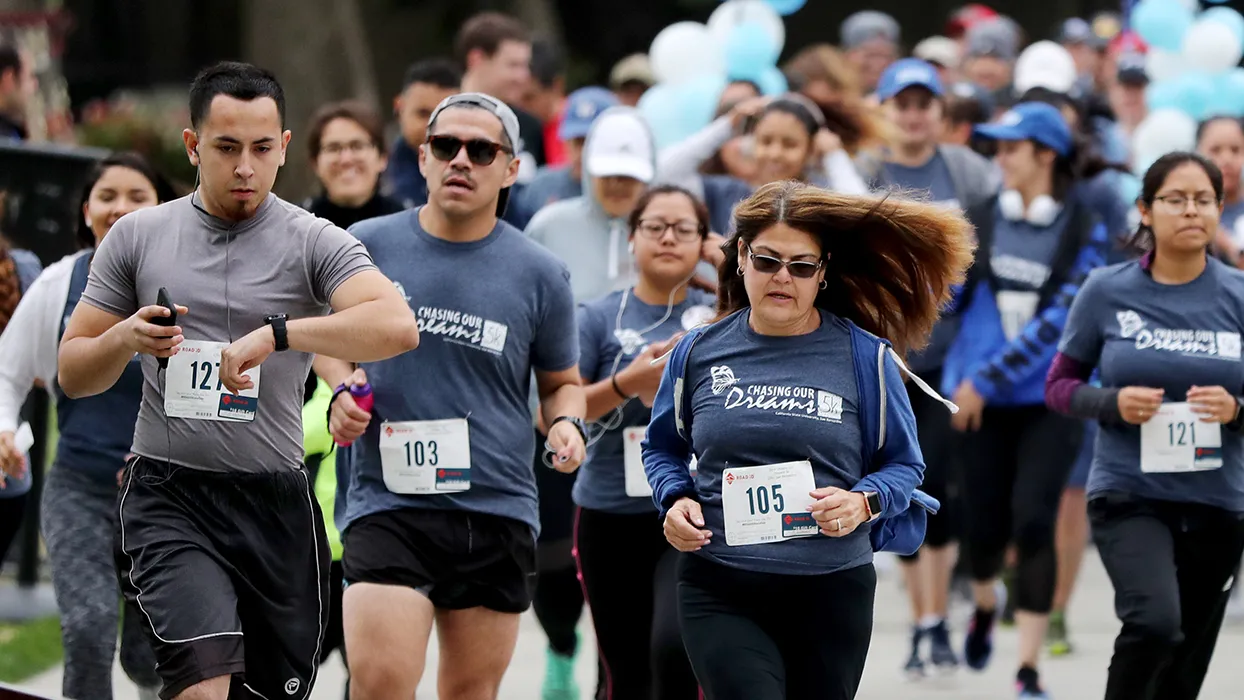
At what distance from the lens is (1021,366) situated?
8.44m

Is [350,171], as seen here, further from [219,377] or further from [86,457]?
[219,377]

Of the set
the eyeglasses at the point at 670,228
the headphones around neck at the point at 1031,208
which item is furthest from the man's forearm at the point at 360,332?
the headphones around neck at the point at 1031,208

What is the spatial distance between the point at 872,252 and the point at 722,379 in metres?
0.61

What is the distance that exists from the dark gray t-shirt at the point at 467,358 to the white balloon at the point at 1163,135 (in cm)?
677

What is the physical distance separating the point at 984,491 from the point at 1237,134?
6.98ft

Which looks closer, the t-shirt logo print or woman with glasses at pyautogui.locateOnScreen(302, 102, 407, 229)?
the t-shirt logo print

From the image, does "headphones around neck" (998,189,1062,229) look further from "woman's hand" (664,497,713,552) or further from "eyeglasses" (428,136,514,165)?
"woman's hand" (664,497,713,552)

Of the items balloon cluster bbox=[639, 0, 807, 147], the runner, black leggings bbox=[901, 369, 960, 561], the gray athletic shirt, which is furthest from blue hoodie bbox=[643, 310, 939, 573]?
balloon cluster bbox=[639, 0, 807, 147]

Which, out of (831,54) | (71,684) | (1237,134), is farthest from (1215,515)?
(831,54)

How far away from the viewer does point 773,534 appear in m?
5.12

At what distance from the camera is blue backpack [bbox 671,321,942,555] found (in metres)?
5.23

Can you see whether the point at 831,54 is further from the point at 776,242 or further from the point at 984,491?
the point at 776,242

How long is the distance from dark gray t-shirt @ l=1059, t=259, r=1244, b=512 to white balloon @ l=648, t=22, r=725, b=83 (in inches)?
211

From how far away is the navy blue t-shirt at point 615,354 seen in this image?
662 cm
